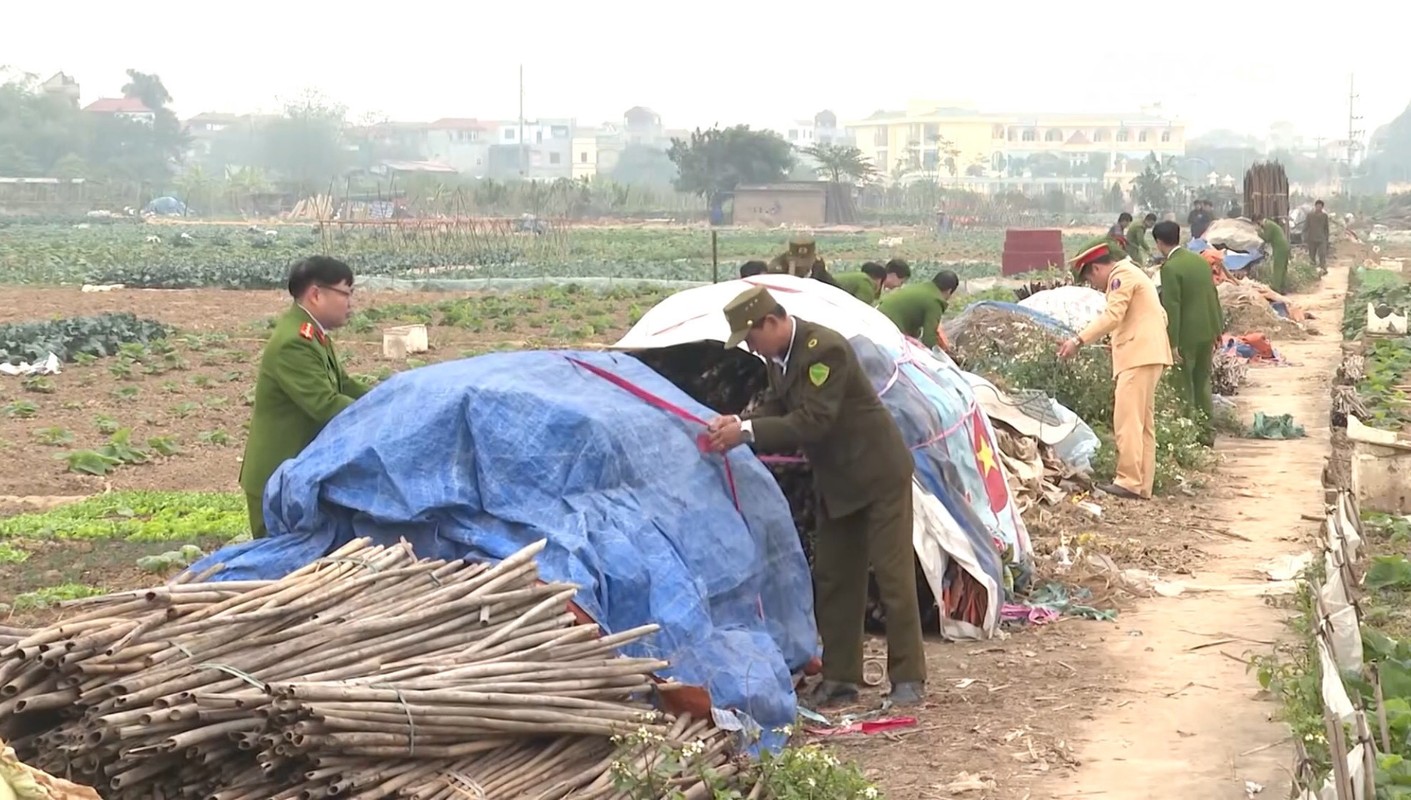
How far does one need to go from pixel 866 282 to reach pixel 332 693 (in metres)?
8.85

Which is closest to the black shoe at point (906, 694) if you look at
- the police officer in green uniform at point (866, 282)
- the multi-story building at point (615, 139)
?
the police officer in green uniform at point (866, 282)

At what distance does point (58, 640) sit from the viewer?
536 centimetres

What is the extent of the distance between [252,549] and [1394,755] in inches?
163

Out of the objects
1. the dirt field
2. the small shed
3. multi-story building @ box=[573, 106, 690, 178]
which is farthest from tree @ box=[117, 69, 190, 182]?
the dirt field

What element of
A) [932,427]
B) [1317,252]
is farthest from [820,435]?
[1317,252]

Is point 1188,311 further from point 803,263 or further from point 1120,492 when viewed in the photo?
point 803,263

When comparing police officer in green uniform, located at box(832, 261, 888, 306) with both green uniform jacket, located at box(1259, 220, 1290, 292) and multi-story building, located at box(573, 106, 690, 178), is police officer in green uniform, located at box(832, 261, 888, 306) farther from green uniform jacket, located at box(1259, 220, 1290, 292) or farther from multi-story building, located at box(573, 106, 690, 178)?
multi-story building, located at box(573, 106, 690, 178)

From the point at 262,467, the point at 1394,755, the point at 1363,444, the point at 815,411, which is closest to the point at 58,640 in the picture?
the point at 262,467

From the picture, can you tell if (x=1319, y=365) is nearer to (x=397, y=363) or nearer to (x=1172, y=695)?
(x=397, y=363)

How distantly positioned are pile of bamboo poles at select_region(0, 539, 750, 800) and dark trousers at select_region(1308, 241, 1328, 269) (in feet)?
116

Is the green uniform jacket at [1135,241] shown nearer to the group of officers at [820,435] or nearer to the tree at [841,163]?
the group of officers at [820,435]

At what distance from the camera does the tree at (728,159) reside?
83625mm

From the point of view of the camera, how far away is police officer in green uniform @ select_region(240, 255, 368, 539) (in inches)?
290

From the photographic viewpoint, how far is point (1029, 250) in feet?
119
